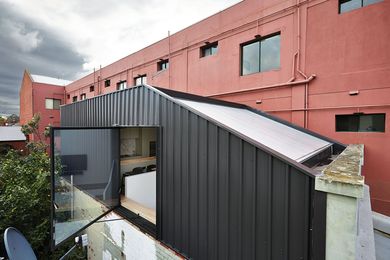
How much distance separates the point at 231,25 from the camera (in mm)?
9125

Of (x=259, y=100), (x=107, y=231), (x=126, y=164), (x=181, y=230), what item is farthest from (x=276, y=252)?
(x=126, y=164)

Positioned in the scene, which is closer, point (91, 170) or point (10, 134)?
point (91, 170)

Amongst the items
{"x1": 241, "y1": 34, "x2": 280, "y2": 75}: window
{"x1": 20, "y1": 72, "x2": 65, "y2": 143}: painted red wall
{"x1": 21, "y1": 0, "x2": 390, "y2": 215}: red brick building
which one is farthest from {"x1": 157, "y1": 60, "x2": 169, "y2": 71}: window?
{"x1": 20, "y1": 72, "x2": 65, "y2": 143}: painted red wall

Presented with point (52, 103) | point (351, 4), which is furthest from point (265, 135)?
point (52, 103)

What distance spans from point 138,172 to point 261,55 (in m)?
6.88

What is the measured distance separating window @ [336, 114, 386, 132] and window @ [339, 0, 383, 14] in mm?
3241

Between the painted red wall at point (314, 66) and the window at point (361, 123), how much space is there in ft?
0.55

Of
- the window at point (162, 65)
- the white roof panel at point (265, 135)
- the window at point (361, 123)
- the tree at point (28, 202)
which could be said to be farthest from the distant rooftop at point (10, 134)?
the window at point (361, 123)

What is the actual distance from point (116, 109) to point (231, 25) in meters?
6.65

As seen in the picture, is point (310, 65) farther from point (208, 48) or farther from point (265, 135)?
point (208, 48)

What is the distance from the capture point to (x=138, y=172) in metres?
7.96

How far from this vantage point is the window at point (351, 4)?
19.3 feet

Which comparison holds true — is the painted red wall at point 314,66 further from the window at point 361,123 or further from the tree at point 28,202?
the tree at point 28,202

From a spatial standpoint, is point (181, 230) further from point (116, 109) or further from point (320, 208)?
point (116, 109)
